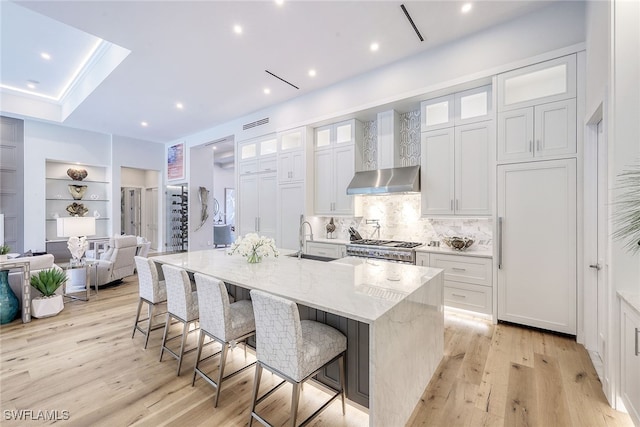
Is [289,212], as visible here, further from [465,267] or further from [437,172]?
[465,267]

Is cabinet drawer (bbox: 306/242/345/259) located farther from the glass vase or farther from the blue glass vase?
the blue glass vase

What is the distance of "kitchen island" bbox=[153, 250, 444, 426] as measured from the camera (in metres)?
1.40

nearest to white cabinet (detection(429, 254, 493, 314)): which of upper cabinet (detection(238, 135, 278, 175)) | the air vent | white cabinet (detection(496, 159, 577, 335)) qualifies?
white cabinet (detection(496, 159, 577, 335))

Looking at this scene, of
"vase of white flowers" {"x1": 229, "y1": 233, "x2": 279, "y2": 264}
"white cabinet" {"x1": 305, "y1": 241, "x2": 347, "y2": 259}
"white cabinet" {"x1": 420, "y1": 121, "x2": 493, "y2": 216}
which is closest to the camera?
"vase of white flowers" {"x1": 229, "y1": 233, "x2": 279, "y2": 264}

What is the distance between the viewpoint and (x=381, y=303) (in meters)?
1.52

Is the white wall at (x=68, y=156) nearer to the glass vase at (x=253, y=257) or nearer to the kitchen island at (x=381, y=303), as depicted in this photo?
the kitchen island at (x=381, y=303)

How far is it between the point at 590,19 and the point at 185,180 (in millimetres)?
8249

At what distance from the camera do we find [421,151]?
12.7 feet

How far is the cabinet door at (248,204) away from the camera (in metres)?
5.92

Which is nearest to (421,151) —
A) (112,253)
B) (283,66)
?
(283,66)

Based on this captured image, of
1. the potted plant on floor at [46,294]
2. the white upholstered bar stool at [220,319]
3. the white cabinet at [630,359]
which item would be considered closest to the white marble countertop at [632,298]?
the white cabinet at [630,359]

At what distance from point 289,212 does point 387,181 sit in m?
2.06

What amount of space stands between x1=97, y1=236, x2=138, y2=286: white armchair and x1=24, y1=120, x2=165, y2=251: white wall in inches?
113

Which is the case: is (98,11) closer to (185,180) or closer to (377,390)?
(377,390)
